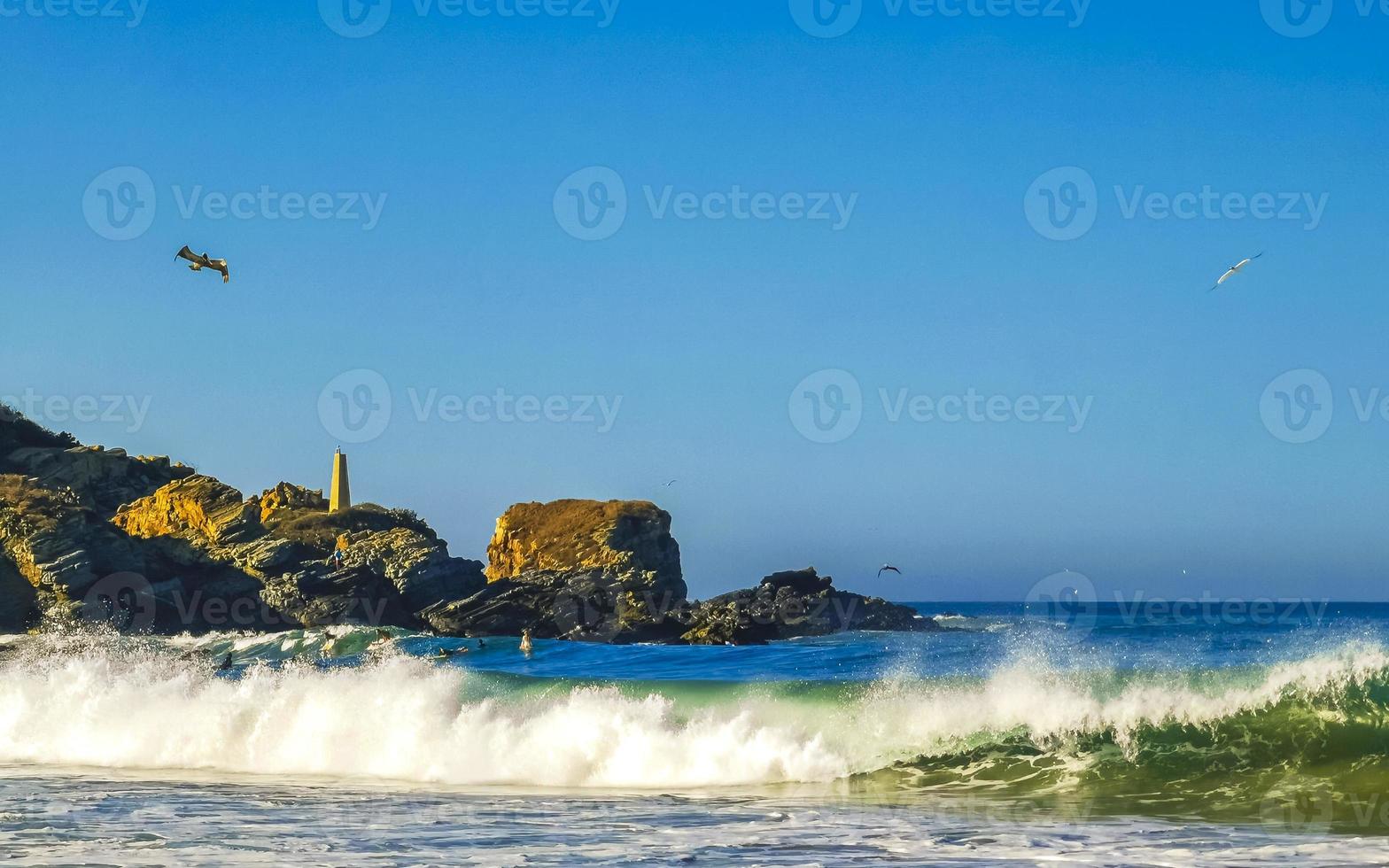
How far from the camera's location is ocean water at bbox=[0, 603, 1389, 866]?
1220 cm

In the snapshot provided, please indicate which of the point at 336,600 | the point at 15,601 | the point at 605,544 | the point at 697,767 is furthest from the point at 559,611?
the point at 697,767

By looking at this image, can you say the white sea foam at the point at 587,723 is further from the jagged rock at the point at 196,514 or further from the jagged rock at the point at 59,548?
the jagged rock at the point at 196,514

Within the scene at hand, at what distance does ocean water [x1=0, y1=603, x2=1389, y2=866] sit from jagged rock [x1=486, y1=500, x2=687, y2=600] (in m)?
46.0

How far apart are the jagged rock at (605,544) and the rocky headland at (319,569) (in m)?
0.12

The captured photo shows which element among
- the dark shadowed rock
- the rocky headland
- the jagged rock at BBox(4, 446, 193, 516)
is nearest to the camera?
the rocky headland

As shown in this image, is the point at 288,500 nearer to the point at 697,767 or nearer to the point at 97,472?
the point at 97,472

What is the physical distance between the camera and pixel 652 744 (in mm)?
18297

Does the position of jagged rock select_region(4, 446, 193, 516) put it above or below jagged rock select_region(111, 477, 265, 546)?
above

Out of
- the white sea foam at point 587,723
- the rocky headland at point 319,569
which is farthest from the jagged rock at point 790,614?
the white sea foam at point 587,723

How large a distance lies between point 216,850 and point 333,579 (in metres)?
54.2

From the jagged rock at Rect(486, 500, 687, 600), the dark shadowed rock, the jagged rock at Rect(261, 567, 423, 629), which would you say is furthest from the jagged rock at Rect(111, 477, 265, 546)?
the jagged rock at Rect(486, 500, 687, 600)

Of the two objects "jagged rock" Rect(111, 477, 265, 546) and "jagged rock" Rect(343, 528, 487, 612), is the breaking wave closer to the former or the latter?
"jagged rock" Rect(343, 528, 487, 612)

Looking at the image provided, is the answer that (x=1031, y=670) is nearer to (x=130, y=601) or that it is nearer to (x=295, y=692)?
(x=295, y=692)

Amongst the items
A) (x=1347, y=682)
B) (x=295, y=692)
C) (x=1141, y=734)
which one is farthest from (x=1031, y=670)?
(x=295, y=692)
